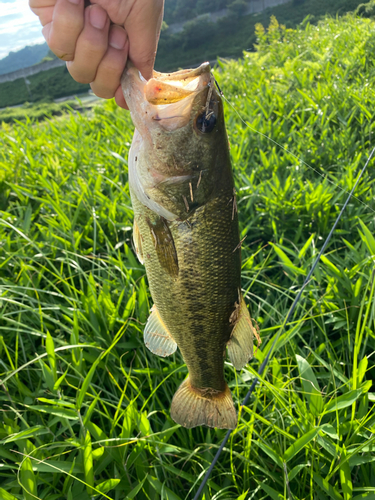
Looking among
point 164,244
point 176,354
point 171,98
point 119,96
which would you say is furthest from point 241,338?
point 119,96

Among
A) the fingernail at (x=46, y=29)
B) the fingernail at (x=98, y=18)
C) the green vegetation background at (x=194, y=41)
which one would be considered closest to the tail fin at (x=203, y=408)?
the fingernail at (x=98, y=18)

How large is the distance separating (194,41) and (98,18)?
3668cm

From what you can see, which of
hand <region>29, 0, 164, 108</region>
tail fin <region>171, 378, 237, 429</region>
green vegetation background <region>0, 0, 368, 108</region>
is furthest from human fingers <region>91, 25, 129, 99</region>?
green vegetation background <region>0, 0, 368, 108</region>

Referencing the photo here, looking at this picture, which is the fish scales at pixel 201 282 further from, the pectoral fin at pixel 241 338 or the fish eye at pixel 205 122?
the fish eye at pixel 205 122

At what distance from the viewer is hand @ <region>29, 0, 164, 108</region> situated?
138 centimetres

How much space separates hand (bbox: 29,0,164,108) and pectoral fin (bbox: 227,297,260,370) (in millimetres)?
1229

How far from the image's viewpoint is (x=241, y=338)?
154 cm

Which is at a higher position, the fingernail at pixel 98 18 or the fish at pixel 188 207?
the fingernail at pixel 98 18

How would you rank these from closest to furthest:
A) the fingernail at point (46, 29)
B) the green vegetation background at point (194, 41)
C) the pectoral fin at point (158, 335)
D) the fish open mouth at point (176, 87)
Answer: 1. the fish open mouth at point (176, 87)
2. the fingernail at point (46, 29)
3. the pectoral fin at point (158, 335)
4. the green vegetation background at point (194, 41)

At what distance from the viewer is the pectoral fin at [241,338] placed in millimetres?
1510

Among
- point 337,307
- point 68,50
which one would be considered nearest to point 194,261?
point 68,50

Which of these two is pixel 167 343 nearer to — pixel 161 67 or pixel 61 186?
pixel 61 186

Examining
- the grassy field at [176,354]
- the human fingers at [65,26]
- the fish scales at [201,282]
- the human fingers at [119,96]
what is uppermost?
the human fingers at [65,26]

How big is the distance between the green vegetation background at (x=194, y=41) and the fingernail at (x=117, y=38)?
2686cm
